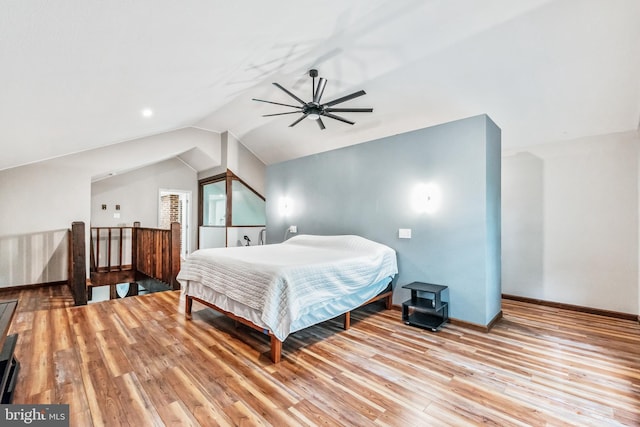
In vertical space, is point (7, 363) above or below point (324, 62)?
below

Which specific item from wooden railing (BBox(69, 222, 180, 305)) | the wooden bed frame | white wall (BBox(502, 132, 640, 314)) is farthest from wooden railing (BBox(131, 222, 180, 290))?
white wall (BBox(502, 132, 640, 314))

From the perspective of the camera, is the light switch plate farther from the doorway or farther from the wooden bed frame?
the doorway

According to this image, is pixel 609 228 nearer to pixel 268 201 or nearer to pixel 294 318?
pixel 294 318

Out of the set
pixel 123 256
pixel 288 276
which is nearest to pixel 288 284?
pixel 288 276

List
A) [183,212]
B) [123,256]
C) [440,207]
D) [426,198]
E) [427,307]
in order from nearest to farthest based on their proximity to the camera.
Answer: [427,307]
[440,207]
[426,198]
[123,256]
[183,212]

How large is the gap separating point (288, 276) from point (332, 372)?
82 centimetres

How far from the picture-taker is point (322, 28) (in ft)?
8.17

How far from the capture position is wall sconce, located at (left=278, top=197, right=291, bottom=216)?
211 inches

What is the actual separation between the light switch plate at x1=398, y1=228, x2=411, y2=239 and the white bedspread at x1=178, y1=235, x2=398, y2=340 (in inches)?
9.3

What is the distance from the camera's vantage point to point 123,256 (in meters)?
6.64

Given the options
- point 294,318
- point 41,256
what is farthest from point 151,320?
point 41,256

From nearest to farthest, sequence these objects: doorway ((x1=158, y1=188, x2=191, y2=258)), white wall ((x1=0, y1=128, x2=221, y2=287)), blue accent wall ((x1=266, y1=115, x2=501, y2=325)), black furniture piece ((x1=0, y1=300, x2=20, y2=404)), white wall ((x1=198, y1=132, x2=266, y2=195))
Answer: black furniture piece ((x1=0, y1=300, x2=20, y2=404)) < blue accent wall ((x1=266, y1=115, x2=501, y2=325)) < white wall ((x1=0, y1=128, x2=221, y2=287)) < white wall ((x1=198, y1=132, x2=266, y2=195)) < doorway ((x1=158, y1=188, x2=191, y2=258))

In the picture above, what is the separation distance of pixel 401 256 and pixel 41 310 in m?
4.60

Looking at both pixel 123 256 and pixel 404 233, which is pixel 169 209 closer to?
pixel 123 256
